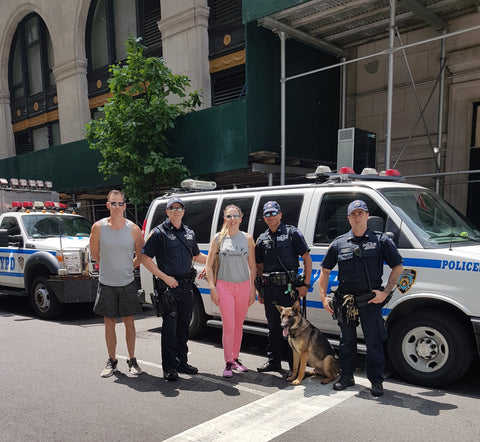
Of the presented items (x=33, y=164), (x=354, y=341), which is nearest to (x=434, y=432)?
(x=354, y=341)

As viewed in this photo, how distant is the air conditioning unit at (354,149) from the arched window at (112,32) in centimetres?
846

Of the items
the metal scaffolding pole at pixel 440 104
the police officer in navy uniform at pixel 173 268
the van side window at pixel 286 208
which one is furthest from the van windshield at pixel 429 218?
the metal scaffolding pole at pixel 440 104

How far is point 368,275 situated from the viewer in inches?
150

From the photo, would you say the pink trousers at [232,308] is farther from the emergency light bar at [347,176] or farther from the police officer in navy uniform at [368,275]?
the emergency light bar at [347,176]

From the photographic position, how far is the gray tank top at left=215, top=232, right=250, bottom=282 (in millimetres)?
4445

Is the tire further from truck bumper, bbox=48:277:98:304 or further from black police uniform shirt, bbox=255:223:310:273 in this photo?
truck bumper, bbox=48:277:98:304

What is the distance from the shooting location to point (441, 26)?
9.26 metres

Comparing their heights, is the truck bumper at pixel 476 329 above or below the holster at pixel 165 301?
below

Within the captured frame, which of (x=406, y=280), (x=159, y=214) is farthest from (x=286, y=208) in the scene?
(x=159, y=214)

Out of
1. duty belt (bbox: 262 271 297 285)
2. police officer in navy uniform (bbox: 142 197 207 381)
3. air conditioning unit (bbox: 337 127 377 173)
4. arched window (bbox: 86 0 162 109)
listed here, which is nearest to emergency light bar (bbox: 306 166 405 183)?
duty belt (bbox: 262 271 297 285)

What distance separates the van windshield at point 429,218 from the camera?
426 centimetres

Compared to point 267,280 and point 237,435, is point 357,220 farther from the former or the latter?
point 237,435

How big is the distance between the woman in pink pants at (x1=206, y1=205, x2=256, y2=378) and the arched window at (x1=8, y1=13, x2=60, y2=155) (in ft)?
53.8

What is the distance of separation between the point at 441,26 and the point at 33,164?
13631 mm
